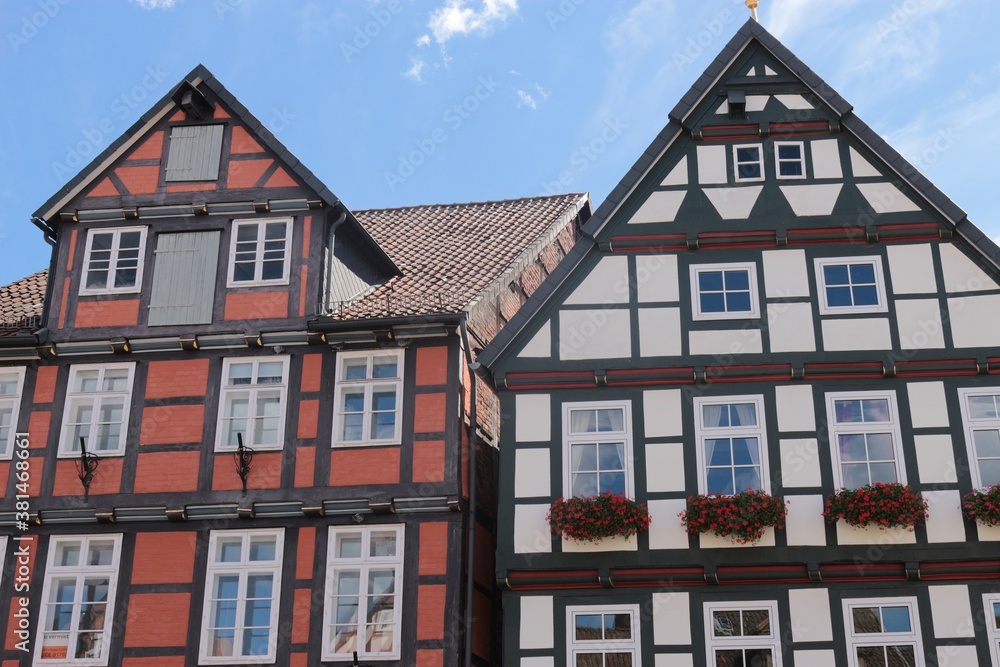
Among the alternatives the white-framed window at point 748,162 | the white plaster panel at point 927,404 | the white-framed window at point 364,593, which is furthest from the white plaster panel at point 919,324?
the white-framed window at point 364,593

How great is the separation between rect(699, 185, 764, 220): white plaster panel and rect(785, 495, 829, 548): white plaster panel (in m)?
4.51

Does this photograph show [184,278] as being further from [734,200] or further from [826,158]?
[826,158]

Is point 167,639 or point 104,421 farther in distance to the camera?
point 104,421

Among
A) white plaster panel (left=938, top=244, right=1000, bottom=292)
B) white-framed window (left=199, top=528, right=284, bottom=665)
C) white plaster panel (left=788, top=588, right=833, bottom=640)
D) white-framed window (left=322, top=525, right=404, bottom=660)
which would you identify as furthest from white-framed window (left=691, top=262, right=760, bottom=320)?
white-framed window (left=199, top=528, right=284, bottom=665)

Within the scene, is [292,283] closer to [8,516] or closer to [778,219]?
[8,516]

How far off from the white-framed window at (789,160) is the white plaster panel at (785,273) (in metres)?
1.30

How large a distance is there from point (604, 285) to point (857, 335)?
3.73 meters

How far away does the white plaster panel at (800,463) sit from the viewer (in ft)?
63.3

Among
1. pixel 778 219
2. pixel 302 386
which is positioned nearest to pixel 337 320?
pixel 302 386

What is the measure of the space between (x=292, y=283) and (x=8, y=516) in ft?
18.1

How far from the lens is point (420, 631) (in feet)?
64.3

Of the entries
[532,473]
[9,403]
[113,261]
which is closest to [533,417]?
[532,473]

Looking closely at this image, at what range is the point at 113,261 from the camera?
74.5ft

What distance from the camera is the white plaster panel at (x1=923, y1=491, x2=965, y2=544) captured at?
1876 cm
